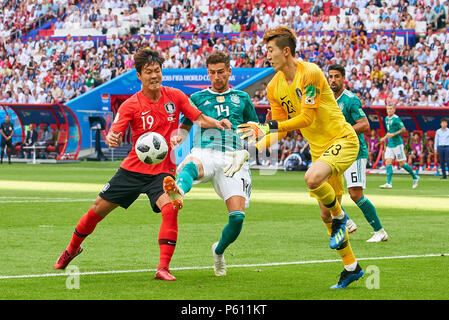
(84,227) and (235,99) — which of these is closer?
(84,227)

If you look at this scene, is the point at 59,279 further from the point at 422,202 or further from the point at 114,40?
the point at 114,40

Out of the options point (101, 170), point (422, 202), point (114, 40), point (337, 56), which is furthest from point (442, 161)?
point (114, 40)

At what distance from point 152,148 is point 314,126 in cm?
160

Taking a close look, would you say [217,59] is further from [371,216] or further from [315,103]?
[371,216]

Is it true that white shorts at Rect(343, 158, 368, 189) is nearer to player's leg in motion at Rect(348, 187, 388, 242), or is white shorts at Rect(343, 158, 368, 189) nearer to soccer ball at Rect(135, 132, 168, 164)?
player's leg in motion at Rect(348, 187, 388, 242)

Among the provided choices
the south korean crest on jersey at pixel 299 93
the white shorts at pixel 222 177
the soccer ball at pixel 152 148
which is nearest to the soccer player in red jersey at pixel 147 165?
the soccer ball at pixel 152 148

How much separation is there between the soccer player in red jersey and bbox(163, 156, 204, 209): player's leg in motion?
A: 21cm

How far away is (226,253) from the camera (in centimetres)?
1013

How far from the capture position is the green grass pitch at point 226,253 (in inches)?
293

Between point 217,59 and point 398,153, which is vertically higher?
point 217,59

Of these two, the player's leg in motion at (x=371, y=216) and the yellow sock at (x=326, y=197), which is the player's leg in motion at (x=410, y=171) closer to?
the player's leg in motion at (x=371, y=216)

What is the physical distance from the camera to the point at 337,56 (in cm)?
3284

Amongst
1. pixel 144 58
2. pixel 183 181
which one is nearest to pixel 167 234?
pixel 183 181

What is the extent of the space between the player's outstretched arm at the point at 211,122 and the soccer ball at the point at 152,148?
0.52 meters
